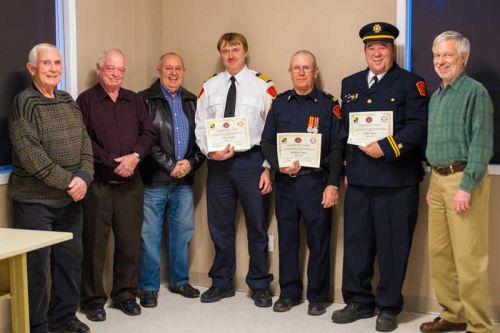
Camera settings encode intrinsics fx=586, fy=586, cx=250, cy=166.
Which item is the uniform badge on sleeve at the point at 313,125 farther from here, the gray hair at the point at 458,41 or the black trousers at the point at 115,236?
the black trousers at the point at 115,236

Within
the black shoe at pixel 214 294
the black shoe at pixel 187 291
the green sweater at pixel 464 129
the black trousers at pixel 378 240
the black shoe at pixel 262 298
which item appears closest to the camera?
the green sweater at pixel 464 129

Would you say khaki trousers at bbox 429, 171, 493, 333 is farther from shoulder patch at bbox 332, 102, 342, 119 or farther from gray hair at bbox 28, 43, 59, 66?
gray hair at bbox 28, 43, 59, 66

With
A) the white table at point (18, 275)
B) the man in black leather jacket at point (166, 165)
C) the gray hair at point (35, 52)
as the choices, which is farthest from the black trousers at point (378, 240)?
the gray hair at point (35, 52)

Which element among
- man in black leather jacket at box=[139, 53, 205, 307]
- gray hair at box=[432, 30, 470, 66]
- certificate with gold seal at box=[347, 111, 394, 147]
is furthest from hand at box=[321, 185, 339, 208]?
gray hair at box=[432, 30, 470, 66]

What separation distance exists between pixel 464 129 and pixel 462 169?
0.65ft

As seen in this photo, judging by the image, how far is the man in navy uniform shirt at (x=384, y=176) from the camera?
3.15 meters

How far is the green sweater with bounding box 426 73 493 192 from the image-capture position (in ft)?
9.26

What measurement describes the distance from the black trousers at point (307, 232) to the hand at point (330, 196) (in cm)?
5

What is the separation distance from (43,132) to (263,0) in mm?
1720

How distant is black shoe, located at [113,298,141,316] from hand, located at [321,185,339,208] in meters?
1.30

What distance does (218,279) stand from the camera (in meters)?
3.85

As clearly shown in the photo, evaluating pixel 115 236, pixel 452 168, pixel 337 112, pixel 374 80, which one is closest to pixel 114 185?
pixel 115 236

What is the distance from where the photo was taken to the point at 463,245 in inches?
115

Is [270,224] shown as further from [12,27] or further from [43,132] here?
[12,27]
